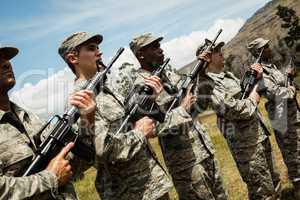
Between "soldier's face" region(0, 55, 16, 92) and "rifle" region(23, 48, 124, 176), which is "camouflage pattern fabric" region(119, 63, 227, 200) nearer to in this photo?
"rifle" region(23, 48, 124, 176)

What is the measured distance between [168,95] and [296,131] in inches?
161

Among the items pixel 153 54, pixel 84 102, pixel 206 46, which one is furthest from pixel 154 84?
pixel 206 46

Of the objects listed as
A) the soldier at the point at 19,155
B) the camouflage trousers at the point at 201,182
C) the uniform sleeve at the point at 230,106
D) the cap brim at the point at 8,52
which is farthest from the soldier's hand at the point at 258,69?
the cap brim at the point at 8,52

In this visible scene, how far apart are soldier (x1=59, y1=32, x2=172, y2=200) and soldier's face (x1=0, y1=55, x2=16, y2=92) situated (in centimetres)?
96

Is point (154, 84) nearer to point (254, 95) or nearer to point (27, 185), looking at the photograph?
point (27, 185)

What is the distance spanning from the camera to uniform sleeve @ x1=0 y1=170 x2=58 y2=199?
11.7ft

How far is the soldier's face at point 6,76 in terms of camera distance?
4.20 meters

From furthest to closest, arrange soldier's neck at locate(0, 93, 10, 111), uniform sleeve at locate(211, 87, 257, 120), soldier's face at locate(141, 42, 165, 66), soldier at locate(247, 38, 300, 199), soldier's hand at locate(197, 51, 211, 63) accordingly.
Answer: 1. soldier at locate(247, 38, 300, 199)
2. uniform sleeve at locate(211, 87, 257, 120)
3. soldier's hand at locate(197, 51, 211, 63)
4. soldier's face at locate(141, 42, 165, 66)
5. soldier's neck at locate(0, 93, 10, 111)

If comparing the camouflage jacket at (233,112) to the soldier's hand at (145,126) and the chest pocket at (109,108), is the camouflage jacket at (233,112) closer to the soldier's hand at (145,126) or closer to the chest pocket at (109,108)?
the soldier's hand at (145,126)

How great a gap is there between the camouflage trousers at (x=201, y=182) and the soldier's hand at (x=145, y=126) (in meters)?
1.23

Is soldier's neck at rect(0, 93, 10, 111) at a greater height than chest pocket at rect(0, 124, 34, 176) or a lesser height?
greater

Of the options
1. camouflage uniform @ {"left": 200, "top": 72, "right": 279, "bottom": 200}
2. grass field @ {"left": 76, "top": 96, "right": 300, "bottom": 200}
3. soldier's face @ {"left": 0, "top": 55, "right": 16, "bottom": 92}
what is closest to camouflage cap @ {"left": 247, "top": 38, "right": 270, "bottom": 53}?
camouflage uniform @ {"left": 200, "top": 72, "right": 279, "bottom": 200}

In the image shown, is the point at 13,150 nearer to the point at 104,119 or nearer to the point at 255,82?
the point at 104,119

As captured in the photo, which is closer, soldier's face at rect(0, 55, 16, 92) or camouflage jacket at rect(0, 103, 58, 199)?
camouflage jacket at rect(0, 103, 58, 199)
